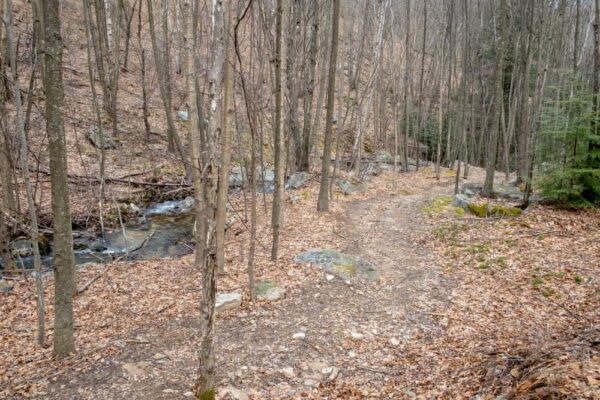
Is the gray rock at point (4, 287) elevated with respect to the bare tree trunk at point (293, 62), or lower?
lower

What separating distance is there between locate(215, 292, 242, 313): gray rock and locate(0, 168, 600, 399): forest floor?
110 mm

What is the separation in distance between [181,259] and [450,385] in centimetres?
722

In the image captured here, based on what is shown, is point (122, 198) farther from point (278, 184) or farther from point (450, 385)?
point (450, 385)

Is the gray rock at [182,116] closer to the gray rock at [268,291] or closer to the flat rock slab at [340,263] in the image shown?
the flat rock slab at [340,263]

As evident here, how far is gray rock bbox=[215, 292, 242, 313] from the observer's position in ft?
21.7

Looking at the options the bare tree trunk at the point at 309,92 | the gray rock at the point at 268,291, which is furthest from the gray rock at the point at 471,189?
the gray rock at the point at 268,291

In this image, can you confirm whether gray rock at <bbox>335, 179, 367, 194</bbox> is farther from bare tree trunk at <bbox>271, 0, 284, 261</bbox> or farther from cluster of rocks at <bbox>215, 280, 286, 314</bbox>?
cluster of rocks at <bbox>215, 280, 286, 314</bbox>

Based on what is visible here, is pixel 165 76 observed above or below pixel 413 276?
above

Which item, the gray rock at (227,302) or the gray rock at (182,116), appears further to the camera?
the gray rock at (182,116)

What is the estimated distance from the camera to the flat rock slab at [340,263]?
313 inches

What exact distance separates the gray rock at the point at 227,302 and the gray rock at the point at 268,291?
384mm

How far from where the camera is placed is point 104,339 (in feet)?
19.4

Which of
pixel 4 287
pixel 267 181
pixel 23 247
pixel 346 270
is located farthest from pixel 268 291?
pixel 267 181

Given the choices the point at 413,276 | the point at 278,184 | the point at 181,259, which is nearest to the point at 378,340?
the point at 413,276
